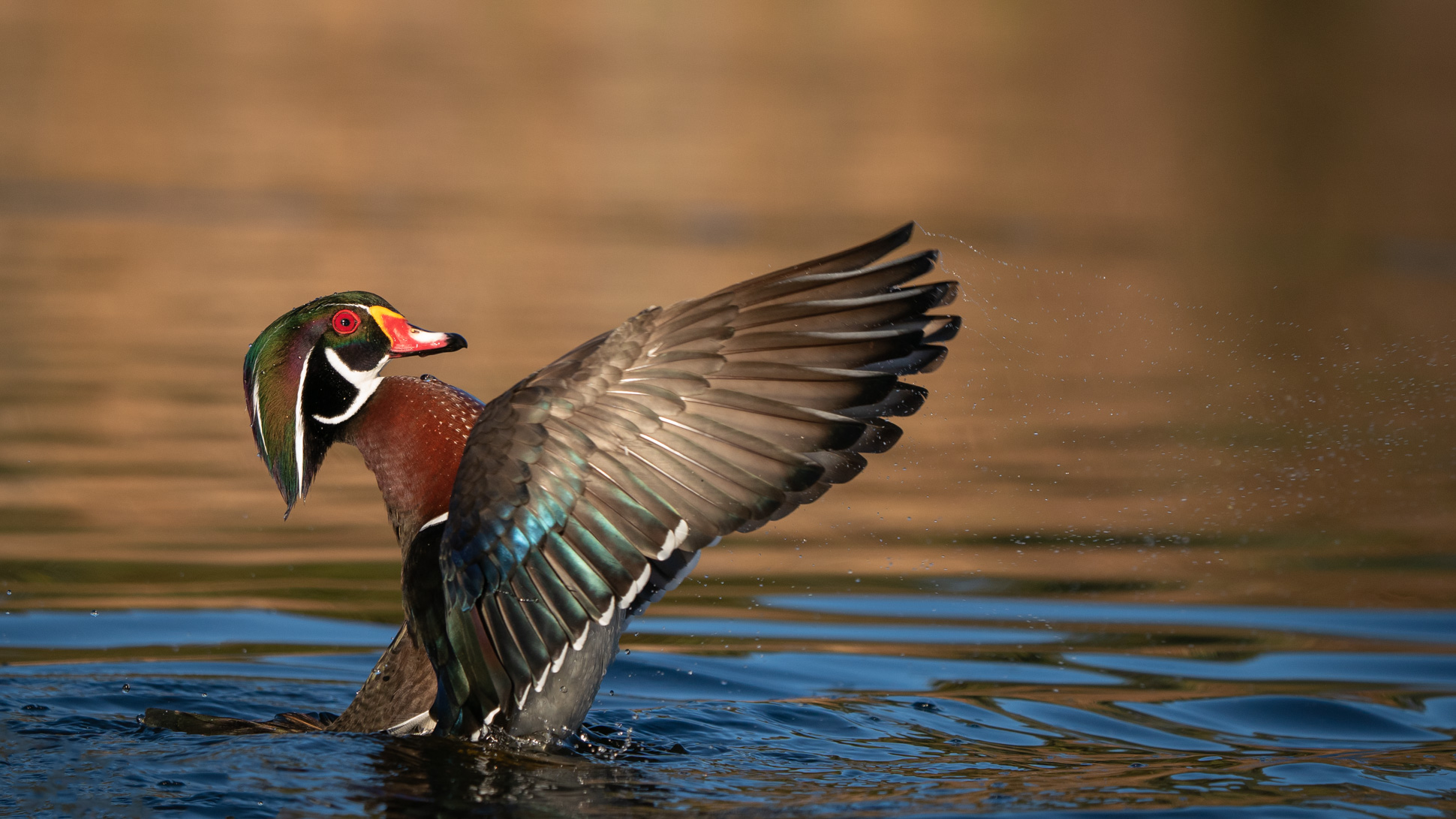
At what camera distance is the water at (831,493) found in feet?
17.3

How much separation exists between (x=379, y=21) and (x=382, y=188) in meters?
22.3

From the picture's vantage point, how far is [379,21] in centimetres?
4009

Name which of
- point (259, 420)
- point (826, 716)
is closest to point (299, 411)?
point (259, 420)

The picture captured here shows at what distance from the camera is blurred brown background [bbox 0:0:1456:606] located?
8.87 m

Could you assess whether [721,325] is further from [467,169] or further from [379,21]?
[379,21]

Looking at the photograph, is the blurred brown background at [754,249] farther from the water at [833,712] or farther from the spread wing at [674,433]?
the spread wing at [674,433]

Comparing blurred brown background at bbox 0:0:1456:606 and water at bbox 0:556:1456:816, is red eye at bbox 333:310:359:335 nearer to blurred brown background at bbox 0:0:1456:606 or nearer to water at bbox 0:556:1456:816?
water at bbox 0:556:1456:816

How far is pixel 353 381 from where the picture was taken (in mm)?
5098

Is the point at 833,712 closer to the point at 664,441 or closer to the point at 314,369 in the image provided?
the point at 664,441

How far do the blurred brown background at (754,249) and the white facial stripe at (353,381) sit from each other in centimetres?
268

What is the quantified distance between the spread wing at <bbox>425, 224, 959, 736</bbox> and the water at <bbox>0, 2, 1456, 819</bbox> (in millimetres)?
695

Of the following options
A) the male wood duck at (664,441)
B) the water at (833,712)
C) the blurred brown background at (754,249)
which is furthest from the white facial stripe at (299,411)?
the blurred brown background at (754,249)

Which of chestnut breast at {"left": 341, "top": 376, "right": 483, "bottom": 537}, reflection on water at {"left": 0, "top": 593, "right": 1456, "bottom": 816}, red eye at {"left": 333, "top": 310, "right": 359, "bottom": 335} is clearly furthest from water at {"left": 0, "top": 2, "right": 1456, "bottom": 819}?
red eye at {"left": 333, "top": 310, "right": 359, "bottom": 335}

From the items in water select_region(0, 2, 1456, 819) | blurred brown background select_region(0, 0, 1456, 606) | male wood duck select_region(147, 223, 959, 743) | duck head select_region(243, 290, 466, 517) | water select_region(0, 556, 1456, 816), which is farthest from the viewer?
blurred brown background select_region(0, 0, 1456, 606)
